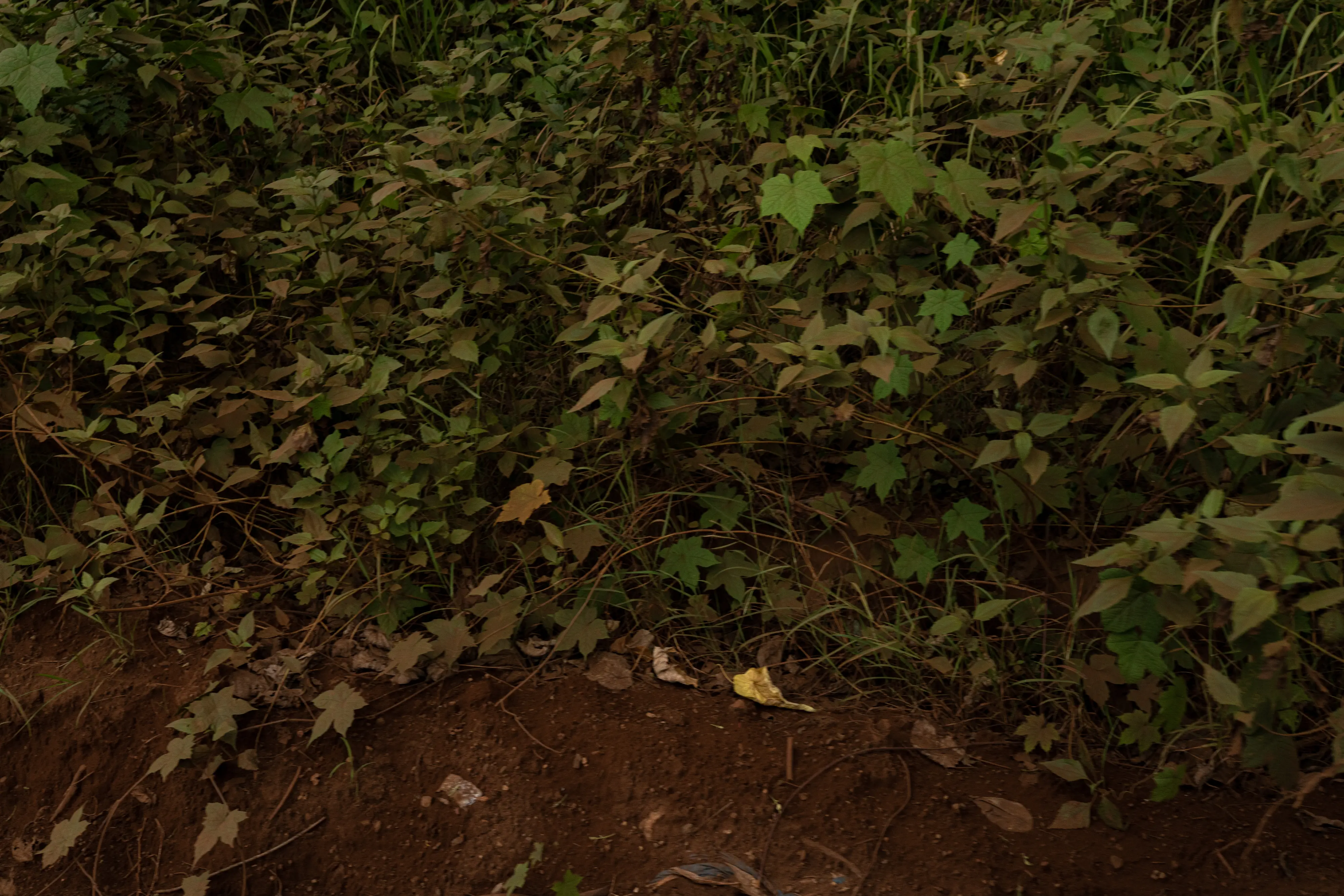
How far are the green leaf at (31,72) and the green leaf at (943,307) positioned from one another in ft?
6.63

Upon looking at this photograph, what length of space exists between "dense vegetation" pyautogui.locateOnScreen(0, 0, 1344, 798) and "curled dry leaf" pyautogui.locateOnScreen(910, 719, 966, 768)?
8 cm

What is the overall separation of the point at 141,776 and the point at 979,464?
1731 millimetres

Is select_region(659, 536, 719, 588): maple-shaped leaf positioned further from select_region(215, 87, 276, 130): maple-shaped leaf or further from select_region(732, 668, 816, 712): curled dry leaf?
select_region(215, 87, 276, 130): maple-shaped leaf

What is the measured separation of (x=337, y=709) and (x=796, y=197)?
1.38 m

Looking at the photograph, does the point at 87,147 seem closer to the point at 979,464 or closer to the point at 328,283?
the point at 328,283

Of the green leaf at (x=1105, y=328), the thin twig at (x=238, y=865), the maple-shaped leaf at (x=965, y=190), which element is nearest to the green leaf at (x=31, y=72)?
the thin twig at (x=238, y=865)

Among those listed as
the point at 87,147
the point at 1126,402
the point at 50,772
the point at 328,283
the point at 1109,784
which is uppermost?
the point at 87,147

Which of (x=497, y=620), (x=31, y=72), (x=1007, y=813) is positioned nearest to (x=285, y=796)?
(x=497, y=620)

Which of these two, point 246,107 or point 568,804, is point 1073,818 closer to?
point 568,804

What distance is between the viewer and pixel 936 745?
2.12m

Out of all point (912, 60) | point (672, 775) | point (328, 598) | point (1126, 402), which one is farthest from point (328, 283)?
point (1126, 402)

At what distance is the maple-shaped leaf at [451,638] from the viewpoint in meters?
2.30

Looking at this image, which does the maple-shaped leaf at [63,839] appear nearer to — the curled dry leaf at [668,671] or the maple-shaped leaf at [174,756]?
the maple-shaped leaf at [174,756]

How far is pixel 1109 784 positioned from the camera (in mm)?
2029
